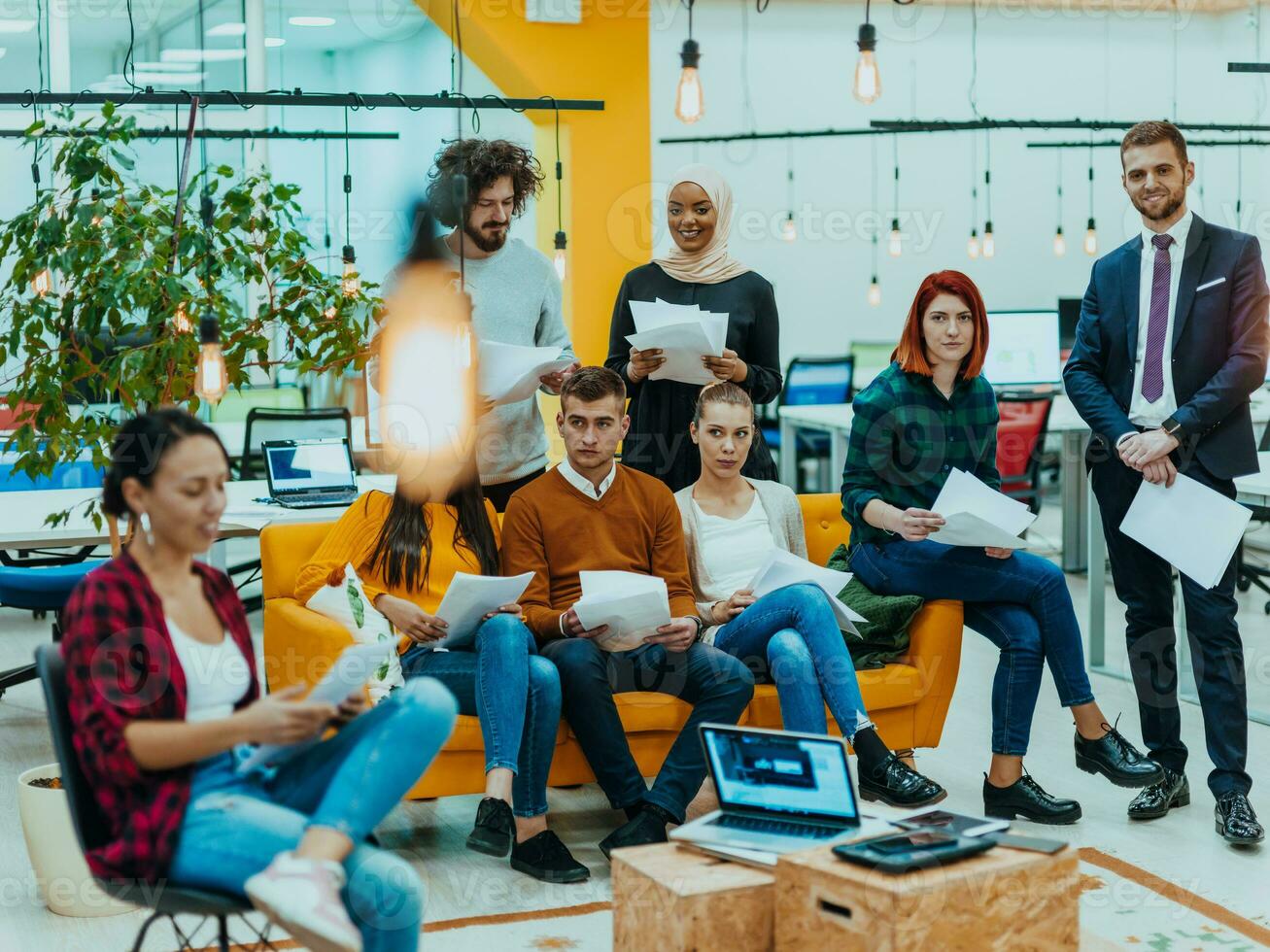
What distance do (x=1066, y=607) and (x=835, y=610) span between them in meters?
0.61

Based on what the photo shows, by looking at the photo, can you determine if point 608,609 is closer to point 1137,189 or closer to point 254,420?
point 1137,189

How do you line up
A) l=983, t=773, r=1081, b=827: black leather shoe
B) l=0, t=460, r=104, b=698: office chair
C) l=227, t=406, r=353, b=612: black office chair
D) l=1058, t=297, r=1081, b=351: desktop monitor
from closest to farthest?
1. l=983, t=773, r=1081, b=827: black leather shoe
2. l=0, t=460, r=104, b=698: office chair
3. l=227, t=406, r=353, b=612: black office chair
4. l=1058, t=297, r=1081, b=351: desktop monitor

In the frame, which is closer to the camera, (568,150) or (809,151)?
(568,150)

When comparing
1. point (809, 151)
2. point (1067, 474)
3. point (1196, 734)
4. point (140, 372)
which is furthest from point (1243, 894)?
point (809, 151)

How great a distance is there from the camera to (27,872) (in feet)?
11.2

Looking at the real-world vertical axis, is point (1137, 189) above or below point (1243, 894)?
above

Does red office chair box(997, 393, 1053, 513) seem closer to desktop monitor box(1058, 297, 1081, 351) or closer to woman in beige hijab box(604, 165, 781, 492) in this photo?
desktop monitor box(1058, 297, 1081, 351)

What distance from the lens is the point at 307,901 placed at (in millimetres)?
1961

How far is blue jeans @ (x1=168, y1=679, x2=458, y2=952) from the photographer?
207 cm

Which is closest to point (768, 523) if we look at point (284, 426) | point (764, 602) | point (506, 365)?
point (764, 602)

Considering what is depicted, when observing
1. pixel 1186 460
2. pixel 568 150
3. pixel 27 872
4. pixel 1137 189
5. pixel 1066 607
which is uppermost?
pixel 568 150

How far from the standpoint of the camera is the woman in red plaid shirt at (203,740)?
2023mm

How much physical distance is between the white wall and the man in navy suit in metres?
7.51

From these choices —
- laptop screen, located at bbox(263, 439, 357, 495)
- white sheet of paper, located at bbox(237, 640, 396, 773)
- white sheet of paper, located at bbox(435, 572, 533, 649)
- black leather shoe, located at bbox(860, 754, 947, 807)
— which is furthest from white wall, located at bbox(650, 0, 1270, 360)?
white sheet of paper, located at bbox(237, 640, 396, 773)
